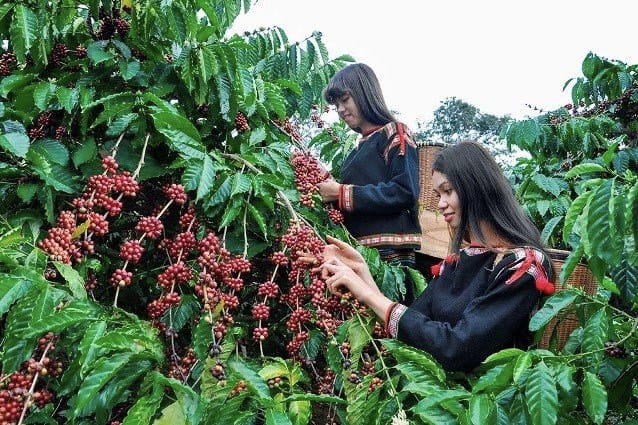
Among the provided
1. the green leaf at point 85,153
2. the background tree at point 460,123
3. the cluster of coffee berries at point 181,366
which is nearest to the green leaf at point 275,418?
the cluster of coffee berries at point 181,366

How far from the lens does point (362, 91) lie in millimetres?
2561

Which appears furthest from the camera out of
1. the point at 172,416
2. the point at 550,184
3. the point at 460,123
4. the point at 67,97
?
the point at 460,123

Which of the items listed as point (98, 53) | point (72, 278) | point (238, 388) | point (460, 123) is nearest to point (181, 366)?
point (238, 388)

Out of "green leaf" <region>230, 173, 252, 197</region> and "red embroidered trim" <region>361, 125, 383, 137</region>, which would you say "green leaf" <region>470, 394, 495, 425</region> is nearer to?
"green leaf" <region>230, 173, 252, 197</region>

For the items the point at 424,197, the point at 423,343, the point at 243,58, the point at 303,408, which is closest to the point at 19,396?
the point at 303,408

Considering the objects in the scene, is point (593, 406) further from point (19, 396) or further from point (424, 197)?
point (424, 197)

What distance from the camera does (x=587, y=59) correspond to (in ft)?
14.7

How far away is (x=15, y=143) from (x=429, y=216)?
2085 mm

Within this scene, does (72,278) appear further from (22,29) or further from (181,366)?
(22,29)

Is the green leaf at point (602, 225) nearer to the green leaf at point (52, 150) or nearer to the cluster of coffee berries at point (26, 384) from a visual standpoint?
the cluster of coffee berries at point (26, 384)

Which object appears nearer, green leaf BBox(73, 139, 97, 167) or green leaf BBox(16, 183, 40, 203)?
green leaf BBox(16, 183, 40, 203)

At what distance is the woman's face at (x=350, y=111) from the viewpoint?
8.44 feet

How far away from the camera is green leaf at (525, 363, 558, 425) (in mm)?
1102

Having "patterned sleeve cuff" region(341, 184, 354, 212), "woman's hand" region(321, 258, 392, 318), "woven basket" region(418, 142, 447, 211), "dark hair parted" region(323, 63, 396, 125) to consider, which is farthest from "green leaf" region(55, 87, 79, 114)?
"woven basket" region(418, 142, 447, 211)
